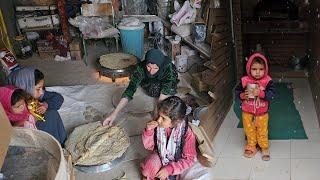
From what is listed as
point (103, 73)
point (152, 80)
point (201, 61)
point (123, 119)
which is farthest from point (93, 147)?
point (201, 61)

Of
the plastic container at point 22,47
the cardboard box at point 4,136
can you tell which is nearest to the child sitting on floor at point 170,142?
the cardboard box at point 4,136

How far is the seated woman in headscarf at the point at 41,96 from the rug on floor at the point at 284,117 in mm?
1674

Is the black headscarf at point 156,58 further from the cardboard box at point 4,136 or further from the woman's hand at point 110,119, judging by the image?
the cardboard box at point 4,136

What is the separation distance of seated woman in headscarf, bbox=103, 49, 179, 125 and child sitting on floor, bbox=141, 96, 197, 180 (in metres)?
0.68

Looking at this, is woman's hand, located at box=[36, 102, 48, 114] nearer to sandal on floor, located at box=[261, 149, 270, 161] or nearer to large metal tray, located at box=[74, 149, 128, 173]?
large metal tray, located at box=[74, 149, 128, 173]

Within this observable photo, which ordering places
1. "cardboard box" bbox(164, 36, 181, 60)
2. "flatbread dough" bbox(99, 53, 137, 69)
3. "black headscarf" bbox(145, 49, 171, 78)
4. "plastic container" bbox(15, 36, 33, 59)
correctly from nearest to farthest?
"black headscarf" bbox(145, 49, 171, 78)
"flatbread dough" bbox(99, 53, 137, 69)
"cardboard box" bbox(164, 36, 181, 60)
"plastic container" bbox(15, 36, 33, 59)

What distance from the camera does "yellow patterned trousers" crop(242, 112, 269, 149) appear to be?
3076mm

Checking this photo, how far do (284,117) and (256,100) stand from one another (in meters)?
0.84

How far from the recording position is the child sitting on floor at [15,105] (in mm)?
2412

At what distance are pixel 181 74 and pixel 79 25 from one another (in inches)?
58.2

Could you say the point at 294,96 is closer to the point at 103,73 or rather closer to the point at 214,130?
the point at 214,130

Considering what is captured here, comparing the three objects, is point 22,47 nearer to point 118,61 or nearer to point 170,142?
point 118,61

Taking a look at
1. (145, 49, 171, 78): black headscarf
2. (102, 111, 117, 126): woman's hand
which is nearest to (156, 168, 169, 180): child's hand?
(102, 111, 117, 126): woman's hand

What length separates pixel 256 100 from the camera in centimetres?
304
